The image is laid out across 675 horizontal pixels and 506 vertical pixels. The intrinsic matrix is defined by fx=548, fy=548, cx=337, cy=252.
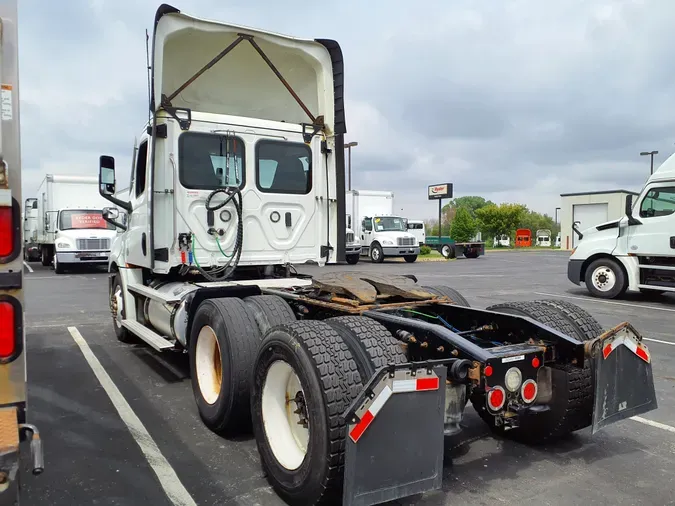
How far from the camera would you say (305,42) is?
6383 millimetres

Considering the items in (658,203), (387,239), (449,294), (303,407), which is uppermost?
(658,203)

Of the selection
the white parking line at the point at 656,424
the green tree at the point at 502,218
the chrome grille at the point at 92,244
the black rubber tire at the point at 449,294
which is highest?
the green tree at the point at 502,218

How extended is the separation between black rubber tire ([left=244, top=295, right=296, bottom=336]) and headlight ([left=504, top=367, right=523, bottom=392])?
170 centimetres

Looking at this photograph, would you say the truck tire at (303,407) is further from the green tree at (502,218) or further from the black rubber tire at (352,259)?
the green tree at (502,218)

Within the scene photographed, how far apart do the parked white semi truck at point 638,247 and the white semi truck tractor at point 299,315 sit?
8.14m

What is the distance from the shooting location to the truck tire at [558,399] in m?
3.47

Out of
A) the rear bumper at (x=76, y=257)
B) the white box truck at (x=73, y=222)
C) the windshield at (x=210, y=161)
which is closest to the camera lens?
the windshield at (x=210, y=161)

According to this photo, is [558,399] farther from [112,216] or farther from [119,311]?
[112,216]

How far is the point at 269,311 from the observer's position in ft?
14.4

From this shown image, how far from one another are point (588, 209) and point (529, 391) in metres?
54.0

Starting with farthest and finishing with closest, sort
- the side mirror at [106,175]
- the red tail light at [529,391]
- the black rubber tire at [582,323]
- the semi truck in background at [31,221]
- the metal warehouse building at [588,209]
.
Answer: the metal warehouse building at [588,209]
the semi truck in background at [31,221]
the side mirror at [106,175]
the black rubber tire at [582,323]
the red tail light at [529,391]

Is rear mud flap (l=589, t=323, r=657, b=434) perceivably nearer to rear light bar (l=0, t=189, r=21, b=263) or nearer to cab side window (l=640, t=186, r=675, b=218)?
rear light bar (l=0, t=189, r=21, b=263)

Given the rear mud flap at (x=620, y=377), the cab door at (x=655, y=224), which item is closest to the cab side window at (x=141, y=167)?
the rear mud flap at (x=620, y=377)

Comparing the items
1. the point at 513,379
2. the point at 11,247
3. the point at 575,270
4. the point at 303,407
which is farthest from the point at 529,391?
the point at 575,270
